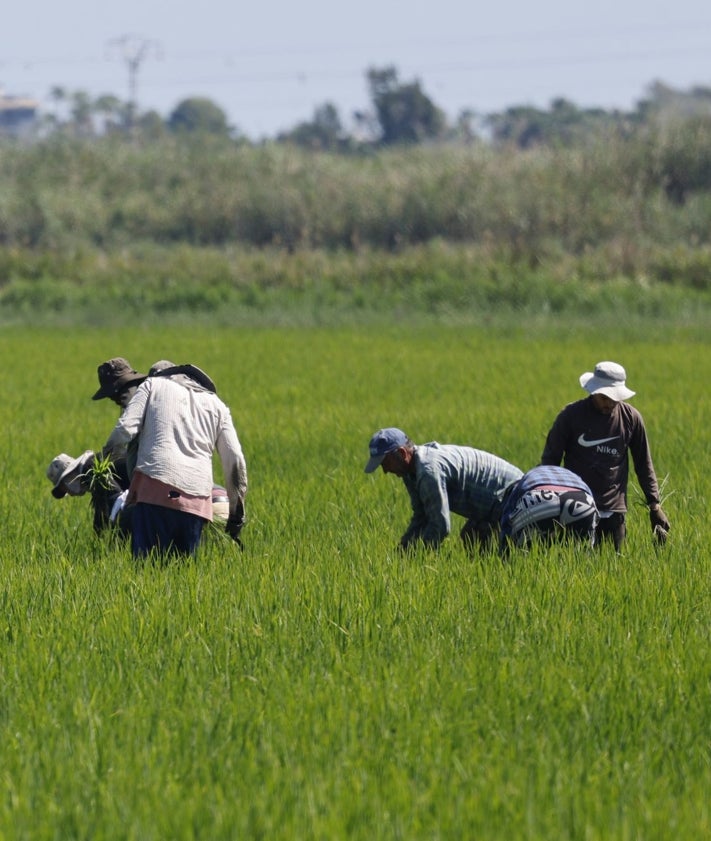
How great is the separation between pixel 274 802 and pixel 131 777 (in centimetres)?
44

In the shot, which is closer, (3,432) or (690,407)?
(3,432)

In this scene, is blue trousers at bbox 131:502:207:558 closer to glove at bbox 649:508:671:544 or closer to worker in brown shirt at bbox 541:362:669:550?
worker in brown shirt at bbox 541:362:669:550

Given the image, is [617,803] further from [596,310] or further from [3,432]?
[596,310]

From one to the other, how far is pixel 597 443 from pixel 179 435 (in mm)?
1937

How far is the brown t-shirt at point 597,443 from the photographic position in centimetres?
686

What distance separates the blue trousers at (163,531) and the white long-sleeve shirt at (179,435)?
167mm

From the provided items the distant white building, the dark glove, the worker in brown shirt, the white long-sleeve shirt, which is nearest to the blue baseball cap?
the white long-sleeve shirt

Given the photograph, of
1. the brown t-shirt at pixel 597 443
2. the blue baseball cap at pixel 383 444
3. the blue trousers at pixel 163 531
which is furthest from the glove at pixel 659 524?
the blue trousers at pixel 163 531

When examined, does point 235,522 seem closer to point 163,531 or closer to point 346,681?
point 163,531

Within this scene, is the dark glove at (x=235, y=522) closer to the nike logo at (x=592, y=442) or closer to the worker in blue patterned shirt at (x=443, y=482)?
the worker in blue patterned shirt at (x=443, y=482)

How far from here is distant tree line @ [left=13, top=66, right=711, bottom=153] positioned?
80625mm

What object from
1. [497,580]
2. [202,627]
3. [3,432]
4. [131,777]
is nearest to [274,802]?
[131,777]

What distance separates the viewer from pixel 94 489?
692 centimetres

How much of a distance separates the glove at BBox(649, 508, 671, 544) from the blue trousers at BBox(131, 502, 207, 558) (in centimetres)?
214
